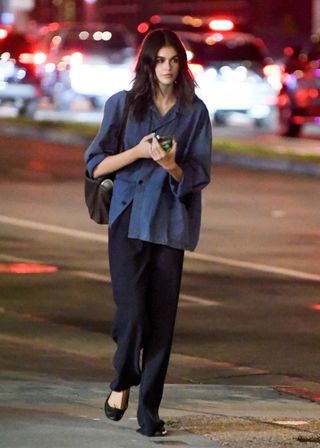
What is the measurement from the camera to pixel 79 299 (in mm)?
12242

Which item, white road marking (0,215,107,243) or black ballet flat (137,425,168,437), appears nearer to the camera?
black ballet flat (137,425,168,437)

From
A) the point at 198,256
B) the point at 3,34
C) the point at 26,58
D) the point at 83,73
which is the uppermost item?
the point at 3,34

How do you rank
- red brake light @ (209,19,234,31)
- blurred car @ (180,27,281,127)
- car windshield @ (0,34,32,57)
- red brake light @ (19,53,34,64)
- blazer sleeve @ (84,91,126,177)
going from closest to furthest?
blazer sleeve @ (84,91,126,177), blurred car @ (180,27,281,127), red brake light @ (19,53,34,64), car windshield @ (0,34,32,57), red brake light @ (209,19,234,31)

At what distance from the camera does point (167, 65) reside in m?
7.15

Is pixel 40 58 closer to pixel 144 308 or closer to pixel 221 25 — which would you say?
pixel 221 25

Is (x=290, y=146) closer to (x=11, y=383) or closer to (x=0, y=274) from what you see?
(x=0, y=274)

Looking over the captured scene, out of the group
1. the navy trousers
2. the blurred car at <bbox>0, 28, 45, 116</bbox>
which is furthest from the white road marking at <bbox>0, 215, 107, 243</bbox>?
the blurred car at <bbox>0, 28, 45, 116</bbox>

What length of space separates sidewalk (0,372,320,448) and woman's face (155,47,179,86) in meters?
1.56

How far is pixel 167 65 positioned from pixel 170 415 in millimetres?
1731

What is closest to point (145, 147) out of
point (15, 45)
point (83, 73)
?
point (83, 73)

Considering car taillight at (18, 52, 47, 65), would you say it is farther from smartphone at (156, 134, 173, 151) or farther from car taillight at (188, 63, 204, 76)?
smartphone at (156, 134, 173, 151)

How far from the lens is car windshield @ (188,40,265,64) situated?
3228 cm

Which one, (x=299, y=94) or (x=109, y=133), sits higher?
(x=109, y=133)

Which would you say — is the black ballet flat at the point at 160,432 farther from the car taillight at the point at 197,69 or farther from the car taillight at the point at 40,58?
the car taillight at the point at 40,58
